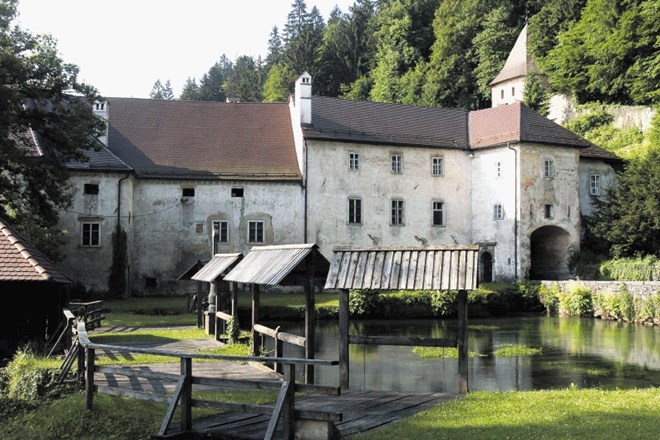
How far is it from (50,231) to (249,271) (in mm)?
16912

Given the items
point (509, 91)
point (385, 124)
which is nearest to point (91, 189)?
point (385, 124)

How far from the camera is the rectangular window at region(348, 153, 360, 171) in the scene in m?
38.4

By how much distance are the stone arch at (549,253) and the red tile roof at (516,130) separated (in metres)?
4.78

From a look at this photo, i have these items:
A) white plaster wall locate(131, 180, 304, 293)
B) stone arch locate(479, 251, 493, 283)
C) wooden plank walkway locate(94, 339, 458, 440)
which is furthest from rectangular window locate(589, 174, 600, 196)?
wooden plank walkway locate(94, 339, 458, 440)

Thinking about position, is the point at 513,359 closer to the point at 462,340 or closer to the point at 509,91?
the point at 462,340

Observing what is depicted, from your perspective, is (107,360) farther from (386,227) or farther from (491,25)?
(491,25)

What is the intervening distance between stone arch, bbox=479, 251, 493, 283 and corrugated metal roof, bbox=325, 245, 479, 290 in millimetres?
28372

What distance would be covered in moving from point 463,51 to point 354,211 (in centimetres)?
3260

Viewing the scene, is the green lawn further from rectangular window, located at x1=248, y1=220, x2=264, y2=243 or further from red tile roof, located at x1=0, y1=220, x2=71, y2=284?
rectangular window, located at x1=248, y1=220, x2=264, y2=243

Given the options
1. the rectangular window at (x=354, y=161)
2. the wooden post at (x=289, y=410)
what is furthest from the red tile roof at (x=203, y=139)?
the wooden post at (x=289, y=410)

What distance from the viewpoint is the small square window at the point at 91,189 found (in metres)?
33.9

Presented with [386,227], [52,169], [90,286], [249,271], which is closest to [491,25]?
[386,227]

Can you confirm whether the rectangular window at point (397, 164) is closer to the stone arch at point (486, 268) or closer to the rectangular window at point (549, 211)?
the stone arch at point (486, 268)

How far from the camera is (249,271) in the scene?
47.0ft
